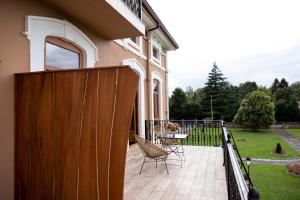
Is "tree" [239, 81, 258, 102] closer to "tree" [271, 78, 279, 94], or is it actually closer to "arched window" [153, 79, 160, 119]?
Answer: "tree" [271, 78, 279, 94]

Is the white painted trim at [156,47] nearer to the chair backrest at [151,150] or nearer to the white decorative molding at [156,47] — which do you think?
the white decorative molding at [156,47]

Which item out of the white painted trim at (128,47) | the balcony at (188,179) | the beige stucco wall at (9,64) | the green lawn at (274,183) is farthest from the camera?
the green lawn at (274,183)

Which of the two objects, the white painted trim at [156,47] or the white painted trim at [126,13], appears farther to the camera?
the white painted trim at [156,47]

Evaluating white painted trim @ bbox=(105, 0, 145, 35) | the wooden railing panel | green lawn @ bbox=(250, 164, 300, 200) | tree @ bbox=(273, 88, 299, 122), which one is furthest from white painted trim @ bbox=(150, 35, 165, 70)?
tree @ bbox=(273, 88, 299, 122)

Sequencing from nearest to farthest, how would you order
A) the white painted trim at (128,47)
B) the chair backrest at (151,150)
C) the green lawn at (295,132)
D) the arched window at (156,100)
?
the chair backrest at (151,150) < the white painted trim at (128,47) < the arched window at (156,100) < the green lawn at (295,132)

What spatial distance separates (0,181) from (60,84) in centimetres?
139

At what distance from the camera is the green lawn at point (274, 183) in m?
9.51

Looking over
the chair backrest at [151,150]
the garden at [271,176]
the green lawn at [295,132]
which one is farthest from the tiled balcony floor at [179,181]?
the green lawn at [295,132]

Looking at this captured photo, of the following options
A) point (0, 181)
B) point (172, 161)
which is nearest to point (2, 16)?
point (0, 181)

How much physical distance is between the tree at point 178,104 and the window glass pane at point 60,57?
2420 cm

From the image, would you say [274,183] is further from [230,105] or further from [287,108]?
[287,108]

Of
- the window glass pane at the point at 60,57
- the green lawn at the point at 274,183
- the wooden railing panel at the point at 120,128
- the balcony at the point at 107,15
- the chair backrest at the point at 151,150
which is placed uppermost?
the balcony at the point at 107,15

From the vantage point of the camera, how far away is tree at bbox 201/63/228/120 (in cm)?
3041

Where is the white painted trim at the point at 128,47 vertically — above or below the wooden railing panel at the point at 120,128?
above
